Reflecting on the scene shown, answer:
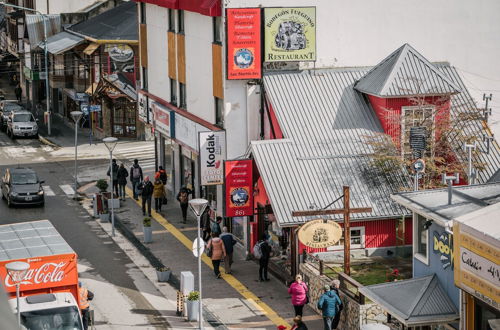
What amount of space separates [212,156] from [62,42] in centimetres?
3587

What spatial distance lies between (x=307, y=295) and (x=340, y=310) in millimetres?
3593

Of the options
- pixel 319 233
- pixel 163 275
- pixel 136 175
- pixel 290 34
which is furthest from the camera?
pixel 136 175

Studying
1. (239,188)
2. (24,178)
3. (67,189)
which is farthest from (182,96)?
(67,189)

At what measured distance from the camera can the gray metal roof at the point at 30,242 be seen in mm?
20859

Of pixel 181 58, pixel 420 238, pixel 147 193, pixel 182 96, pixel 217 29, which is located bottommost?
pixel 147 193

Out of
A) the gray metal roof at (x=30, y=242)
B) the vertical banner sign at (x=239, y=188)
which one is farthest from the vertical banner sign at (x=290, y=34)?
the gray metal roof at (x=30, y=242)

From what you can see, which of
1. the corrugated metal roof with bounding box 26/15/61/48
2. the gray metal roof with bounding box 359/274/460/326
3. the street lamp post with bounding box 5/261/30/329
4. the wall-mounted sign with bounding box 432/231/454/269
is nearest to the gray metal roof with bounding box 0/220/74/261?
the street lamp post with bounding box 5/261/30/329

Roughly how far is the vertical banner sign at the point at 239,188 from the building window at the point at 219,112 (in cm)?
358

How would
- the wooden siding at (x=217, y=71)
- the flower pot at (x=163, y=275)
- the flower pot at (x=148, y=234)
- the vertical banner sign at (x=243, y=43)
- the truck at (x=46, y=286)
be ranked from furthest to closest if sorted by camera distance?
1. the flower pot at (x=148, y=234)
2. the wooden siding at (x=217, y=71)
3. the vertical banner sign at (x=243, y=43)
4. the flower pot at (x=163, y=275)
5. the truck at (x=46, y=286)

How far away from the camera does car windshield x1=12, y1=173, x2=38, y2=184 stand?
4141 cm

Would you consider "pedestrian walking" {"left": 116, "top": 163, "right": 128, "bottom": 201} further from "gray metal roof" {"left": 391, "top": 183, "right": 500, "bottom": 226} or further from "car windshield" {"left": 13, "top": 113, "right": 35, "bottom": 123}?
"car windshield" {"left": 13, "top": 113, "right": 35, "bottom": 123}

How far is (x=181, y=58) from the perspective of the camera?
125ft

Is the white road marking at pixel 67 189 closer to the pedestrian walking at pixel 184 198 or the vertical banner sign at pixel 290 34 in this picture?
the pedestrian walking at pixel 184 198

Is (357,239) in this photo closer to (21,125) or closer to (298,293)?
(298,293)
